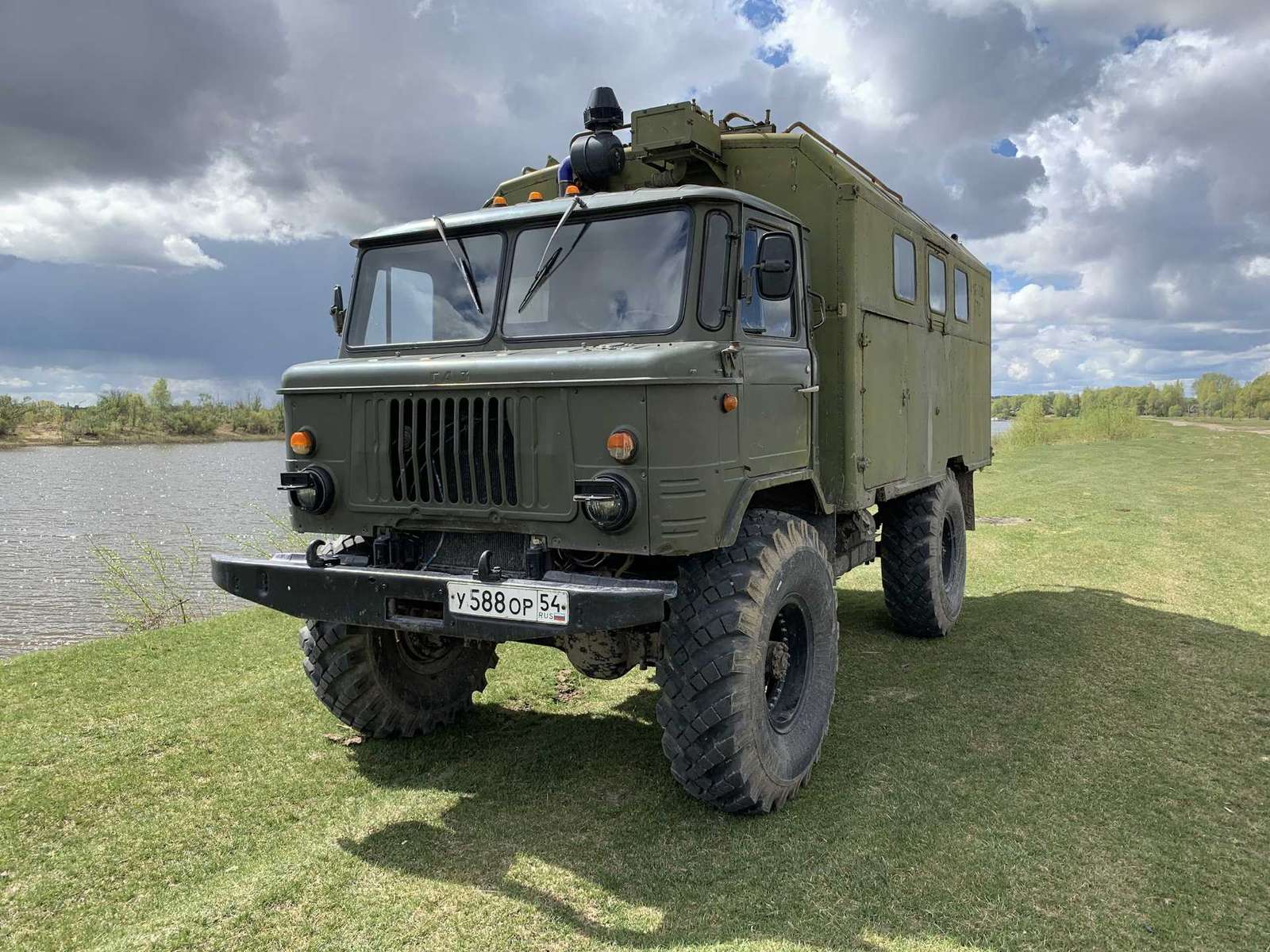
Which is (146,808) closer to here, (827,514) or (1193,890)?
(827,514)

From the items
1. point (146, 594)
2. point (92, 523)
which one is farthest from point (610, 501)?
point (92, 523)

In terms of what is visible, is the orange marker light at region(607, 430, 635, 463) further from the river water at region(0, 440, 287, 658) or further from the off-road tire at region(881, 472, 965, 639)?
the river water at region(0, 440, 287, 658)

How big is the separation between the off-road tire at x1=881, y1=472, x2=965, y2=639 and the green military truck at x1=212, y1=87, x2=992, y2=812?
5.76 feet

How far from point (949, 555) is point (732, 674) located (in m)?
4.98

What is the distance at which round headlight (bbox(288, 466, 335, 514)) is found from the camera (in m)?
4.40

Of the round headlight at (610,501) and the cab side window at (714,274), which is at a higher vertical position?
the cab side window at (714,274)

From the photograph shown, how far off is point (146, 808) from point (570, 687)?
270 cm

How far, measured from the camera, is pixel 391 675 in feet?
16.4

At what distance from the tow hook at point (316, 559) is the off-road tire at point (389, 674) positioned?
→ 0.10 metres

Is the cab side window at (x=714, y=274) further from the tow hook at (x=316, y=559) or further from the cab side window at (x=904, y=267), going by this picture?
the cab side window at (x=904, y=267)

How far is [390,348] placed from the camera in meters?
Result: 4.85

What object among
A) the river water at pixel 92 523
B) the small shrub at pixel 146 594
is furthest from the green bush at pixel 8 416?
the small shrub at pixel 146 594

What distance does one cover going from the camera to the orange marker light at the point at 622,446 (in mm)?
3703

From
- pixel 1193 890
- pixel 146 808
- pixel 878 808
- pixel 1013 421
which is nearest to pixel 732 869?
pixel 878 808
